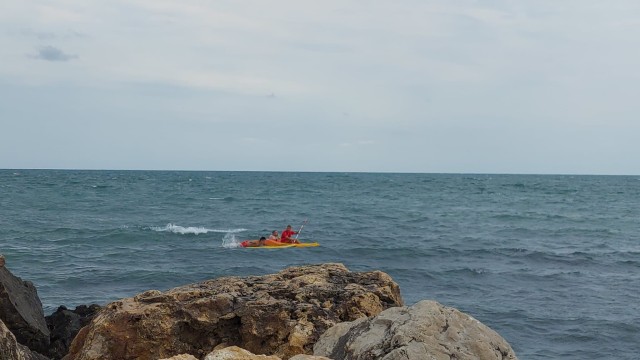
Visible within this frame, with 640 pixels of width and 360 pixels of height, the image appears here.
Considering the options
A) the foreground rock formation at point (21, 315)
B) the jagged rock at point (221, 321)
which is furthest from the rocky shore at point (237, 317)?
the foreground rock formation at point (21, 315)

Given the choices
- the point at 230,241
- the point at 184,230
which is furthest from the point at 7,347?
the point at 184,230

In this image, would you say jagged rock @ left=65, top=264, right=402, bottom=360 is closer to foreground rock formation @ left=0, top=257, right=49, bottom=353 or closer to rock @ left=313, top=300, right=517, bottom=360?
rock @ left=313, top=300, right=517, bottom=360

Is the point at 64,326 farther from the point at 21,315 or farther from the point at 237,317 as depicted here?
the point at 237,317

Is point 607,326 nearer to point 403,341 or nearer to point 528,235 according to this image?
point 403,341

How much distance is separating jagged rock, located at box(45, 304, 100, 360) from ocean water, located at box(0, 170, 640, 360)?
4.12 m

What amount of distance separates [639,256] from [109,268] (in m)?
19.1

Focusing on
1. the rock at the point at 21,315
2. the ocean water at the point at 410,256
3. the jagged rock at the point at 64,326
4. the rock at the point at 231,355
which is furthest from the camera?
the ocean water at the point at 410,256

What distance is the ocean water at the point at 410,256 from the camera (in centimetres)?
1633

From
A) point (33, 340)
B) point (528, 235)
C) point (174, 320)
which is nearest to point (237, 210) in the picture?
point (528, 235)

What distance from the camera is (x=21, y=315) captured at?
9.46 m

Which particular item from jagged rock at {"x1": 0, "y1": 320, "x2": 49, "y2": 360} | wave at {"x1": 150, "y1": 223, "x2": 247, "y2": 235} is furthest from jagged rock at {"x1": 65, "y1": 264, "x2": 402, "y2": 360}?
wave at {"x1": 150, "y1": 223, "x2": 247, "y2": 235}

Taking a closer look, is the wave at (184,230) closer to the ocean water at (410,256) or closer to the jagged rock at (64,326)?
the ocean water at (410,256)

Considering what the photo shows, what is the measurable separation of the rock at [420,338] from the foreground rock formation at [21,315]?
19.5ft

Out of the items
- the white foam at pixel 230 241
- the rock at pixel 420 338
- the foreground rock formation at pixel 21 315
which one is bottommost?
the white foam at pixel 230 241
